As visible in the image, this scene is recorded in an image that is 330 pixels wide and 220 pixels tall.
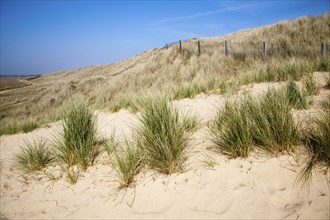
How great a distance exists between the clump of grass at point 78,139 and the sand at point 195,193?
0.76 feet

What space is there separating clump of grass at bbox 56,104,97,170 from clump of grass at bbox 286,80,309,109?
375 cm

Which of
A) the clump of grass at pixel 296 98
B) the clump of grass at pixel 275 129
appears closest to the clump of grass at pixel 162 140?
the clump of grass at pixel 275 129

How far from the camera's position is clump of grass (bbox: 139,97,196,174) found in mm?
3062

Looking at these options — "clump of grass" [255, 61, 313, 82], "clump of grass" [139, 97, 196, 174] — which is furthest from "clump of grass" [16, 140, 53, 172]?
"clump of grass" [255, 61, 313, 82]

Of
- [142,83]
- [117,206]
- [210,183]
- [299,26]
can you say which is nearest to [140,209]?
[117,206]

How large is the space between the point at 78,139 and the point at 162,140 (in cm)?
Result: 176

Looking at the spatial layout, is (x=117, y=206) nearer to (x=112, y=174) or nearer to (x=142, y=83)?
(x=112, y=174)

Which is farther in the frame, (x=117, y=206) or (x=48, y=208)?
(x=48, y=208)

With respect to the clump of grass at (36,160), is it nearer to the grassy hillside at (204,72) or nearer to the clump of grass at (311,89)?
the grassy hillside at (204,72)

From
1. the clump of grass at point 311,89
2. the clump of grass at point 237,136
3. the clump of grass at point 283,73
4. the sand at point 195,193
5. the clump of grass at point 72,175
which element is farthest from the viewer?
the clump of grass at point 283,73

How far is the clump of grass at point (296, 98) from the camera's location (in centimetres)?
443

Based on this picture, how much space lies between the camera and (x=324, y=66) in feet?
25.0

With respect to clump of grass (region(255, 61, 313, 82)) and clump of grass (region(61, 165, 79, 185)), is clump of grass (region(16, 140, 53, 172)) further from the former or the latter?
clump of grass (region(255, 61, 313, 82))

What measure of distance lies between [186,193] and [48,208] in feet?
6.36
